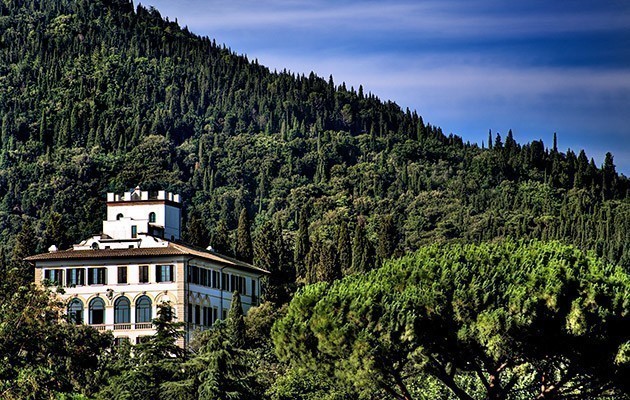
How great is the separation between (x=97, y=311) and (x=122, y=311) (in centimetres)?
168

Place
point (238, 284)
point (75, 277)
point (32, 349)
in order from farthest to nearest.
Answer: point (238, 284) → point (75, 277) → point (32, 349)

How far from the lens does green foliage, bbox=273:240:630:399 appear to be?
5353 cm

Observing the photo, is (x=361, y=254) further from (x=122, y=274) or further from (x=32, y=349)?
(x=32, y=349)

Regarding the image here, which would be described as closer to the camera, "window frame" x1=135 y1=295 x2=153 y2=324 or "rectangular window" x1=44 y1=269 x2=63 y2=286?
"window frame" x1=135 y1=295 x2=153 y2=324

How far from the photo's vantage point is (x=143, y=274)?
9994 centimetres

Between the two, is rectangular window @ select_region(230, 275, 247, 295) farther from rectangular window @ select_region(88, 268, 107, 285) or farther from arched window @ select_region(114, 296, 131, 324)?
rectangular window @ select_region(88, 268, 107, 285)

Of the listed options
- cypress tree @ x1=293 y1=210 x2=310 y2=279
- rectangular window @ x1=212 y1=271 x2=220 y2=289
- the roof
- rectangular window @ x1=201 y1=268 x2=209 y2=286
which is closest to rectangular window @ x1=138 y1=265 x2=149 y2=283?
the roof

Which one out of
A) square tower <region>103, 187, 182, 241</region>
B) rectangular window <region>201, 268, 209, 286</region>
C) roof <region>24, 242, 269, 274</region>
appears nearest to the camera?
roof <region>24, 242, 269, 274</region>

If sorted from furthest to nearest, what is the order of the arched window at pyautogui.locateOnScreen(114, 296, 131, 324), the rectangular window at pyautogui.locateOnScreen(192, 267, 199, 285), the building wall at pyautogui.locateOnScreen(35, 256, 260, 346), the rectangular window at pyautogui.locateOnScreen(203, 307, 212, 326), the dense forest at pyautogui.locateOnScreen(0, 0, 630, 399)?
the dense forest at pyautogui.locateOnScreen(0, 0, 630, 399) < the rectangular window at pyautogui.locateOnScreen(203, 307, 212, 326) < the rectangular window at pyautogui.locateOnScreen(192, 267, 199, 285) < the arched window at pyautogui.locateOnScreen(114, 296, 131, 324) < the building wall at pyautogui.locateOnScreen(35, 256, 260, 346)

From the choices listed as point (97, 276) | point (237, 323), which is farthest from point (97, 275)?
point (237, 323)

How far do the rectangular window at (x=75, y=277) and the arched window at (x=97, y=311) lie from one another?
167 centimetres

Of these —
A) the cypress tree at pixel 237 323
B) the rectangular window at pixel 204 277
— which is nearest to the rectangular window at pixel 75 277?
the rectangular window at pixel 204 277

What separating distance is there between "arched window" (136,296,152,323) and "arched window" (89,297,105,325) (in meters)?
2.34

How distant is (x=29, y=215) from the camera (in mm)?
160125
